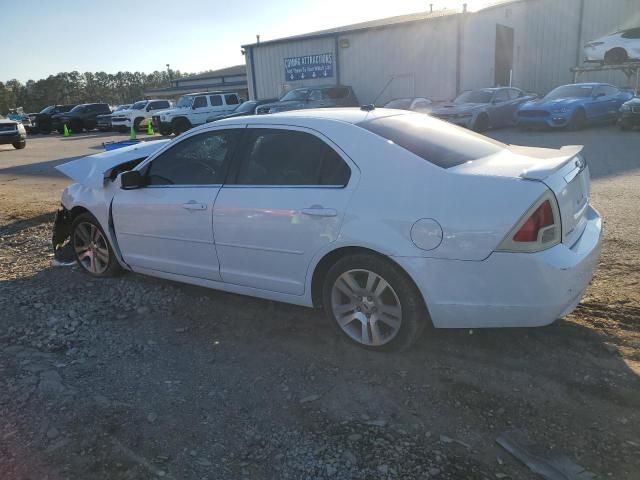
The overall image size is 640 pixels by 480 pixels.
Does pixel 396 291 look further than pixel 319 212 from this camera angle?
No

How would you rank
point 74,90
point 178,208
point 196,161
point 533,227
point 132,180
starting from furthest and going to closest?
point 74,90 < point 132,180 < point 196,161 < point 178,208 < point 533,227

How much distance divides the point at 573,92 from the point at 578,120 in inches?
51.4

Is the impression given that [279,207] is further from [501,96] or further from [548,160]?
[501,96]

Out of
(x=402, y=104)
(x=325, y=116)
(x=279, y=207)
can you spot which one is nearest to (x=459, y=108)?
(x=402, y=104)

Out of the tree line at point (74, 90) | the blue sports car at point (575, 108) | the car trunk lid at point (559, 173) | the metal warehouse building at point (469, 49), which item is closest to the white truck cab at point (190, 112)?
the metal warehouse building at point (469, 49)

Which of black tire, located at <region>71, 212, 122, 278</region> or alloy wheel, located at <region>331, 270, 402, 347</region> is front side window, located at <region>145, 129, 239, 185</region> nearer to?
black tire, located at <region>71, 212, 122, 278</region>

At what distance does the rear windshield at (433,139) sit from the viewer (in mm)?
3477

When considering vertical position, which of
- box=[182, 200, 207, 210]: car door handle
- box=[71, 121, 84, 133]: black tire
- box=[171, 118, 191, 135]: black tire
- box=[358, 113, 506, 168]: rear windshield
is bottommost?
box=[71, 121, 84, 133]: black tire

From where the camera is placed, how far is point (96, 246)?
5.24m

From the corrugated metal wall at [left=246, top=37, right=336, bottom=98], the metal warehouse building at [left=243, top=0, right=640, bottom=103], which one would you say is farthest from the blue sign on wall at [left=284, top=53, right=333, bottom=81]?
the corrugated metal wall at [left=246, top=37, right=336, bottom=98]

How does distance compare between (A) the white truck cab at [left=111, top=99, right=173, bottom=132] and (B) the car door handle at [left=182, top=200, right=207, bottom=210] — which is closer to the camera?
(B) the car door handle at [left=182, top=200, right=207, bottom=210]

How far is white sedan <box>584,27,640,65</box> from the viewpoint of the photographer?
21.0 metres

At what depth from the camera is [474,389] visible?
10.2 feet

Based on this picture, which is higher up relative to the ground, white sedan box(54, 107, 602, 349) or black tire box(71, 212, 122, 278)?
white sedan box(54, 107, 602, 349)
